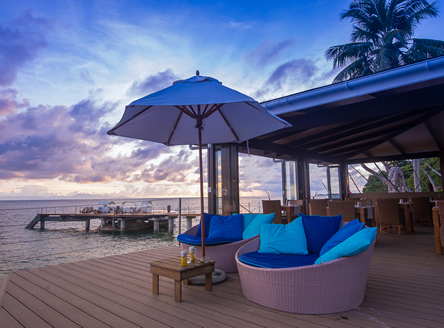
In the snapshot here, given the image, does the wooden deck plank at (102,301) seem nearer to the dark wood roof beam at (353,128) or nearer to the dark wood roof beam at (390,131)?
the dark wood roof beam at (353,128)

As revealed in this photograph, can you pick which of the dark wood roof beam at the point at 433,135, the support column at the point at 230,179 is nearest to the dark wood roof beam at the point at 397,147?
the dark wood roof beam at the point at 433,135

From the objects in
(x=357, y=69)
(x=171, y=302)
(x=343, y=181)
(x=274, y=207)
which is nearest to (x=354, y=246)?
(x=171, y=302)

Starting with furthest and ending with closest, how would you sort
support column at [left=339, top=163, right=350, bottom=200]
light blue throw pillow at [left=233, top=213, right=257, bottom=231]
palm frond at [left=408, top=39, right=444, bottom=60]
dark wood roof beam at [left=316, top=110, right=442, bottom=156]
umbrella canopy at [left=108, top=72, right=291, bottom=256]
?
palm frond at [left=408, top=39, right=444, bottom=60] < support column at [left=339, top=163, right=350, bottom=200] < dark wood roof beam at [left=316, top=110, right=442, bottom=156] < light blue throw pillow at [left=233, top=213, right=257, bottom=231] < umbrella canopy at [left=108, top=72, right=291, bottom=256]

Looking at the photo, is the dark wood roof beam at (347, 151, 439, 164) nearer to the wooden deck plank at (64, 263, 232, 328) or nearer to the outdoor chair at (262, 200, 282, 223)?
the outdoor chair at (262, 200, 282, 223)

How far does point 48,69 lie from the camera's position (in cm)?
851

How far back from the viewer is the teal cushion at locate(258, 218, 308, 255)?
9.80 feet

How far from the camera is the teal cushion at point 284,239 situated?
299cm

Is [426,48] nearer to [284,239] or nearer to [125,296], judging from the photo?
[284,239]

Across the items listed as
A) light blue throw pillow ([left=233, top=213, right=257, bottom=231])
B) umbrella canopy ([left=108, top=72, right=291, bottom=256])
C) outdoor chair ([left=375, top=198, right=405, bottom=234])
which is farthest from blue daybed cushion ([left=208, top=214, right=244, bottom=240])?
outdoor chair ([left=375, top=198, right=405, bottom=234])

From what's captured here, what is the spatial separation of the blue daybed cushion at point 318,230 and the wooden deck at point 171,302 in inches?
23.6

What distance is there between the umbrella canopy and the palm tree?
47.0 feet

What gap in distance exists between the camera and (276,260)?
263 cm

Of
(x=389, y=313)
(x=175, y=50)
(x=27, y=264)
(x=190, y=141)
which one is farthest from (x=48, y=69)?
(x=389, y=313)

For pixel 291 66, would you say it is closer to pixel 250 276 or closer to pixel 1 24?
pixel 1 24
